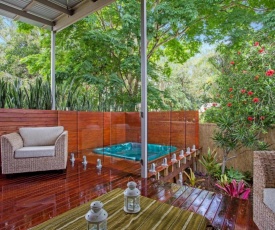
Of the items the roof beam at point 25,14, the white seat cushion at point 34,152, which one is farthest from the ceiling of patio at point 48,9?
the white seat cushion at point 34,152

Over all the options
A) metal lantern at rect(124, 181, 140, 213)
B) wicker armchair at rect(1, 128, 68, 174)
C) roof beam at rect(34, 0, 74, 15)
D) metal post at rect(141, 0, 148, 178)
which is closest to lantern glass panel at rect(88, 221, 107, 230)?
metal lantern at rect(124, 181, 140, 213)

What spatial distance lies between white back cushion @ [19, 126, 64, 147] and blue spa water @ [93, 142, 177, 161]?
0.85 metres

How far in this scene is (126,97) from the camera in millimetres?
4168

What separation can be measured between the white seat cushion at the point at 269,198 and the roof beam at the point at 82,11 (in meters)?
3.66

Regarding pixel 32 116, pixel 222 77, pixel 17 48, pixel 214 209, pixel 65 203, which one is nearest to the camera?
pixel 214 209

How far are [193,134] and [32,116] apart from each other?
3465mm

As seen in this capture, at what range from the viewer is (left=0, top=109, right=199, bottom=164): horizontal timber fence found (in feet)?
11.4

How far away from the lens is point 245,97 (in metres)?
3.39

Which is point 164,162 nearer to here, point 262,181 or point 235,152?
point 235,152

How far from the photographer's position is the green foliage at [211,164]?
12.6 feet

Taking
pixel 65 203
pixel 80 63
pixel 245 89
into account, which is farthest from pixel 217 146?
pixel 80 63

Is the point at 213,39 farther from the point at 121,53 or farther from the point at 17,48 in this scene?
the point at 17,48

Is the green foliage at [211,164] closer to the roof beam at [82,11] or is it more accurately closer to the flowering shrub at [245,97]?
the flowering shrub at [245,97]

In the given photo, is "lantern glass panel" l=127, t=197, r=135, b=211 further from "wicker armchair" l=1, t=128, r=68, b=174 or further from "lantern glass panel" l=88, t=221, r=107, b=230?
"wicker armchair" l=1, t=128, r=68, b=174
